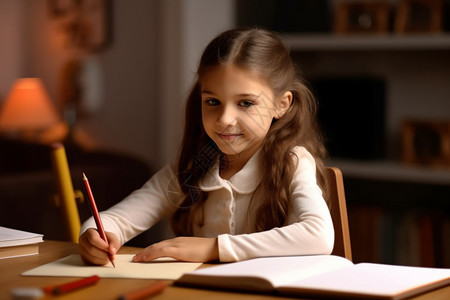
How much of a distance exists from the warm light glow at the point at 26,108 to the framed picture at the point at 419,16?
167 centimetres

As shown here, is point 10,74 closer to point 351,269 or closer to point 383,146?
point 383,146

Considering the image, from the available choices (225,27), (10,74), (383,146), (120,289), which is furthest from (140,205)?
(10,74)

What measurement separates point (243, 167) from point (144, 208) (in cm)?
21

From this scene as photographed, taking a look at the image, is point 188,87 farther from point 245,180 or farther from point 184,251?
point 184,251

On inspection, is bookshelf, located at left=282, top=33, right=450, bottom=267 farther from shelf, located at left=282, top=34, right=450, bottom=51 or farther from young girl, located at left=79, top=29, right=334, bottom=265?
young girl, located at left=79, top=29, right=334, bottom=265

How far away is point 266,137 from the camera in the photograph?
4.81ft

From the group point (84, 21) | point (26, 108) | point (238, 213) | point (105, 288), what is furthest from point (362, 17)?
point (105, 288)

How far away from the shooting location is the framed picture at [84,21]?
371 cm

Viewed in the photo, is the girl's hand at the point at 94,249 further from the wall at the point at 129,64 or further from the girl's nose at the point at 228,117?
the wall at the point at 129,64

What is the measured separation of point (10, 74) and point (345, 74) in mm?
1525

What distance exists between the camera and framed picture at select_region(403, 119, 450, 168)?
2.76m

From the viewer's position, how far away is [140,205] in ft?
4.93

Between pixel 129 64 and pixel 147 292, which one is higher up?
pixel 147 292

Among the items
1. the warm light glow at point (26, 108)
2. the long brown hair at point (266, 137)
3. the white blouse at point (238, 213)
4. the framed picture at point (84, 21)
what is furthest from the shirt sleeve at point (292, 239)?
the framed picture at point (84, 21)
